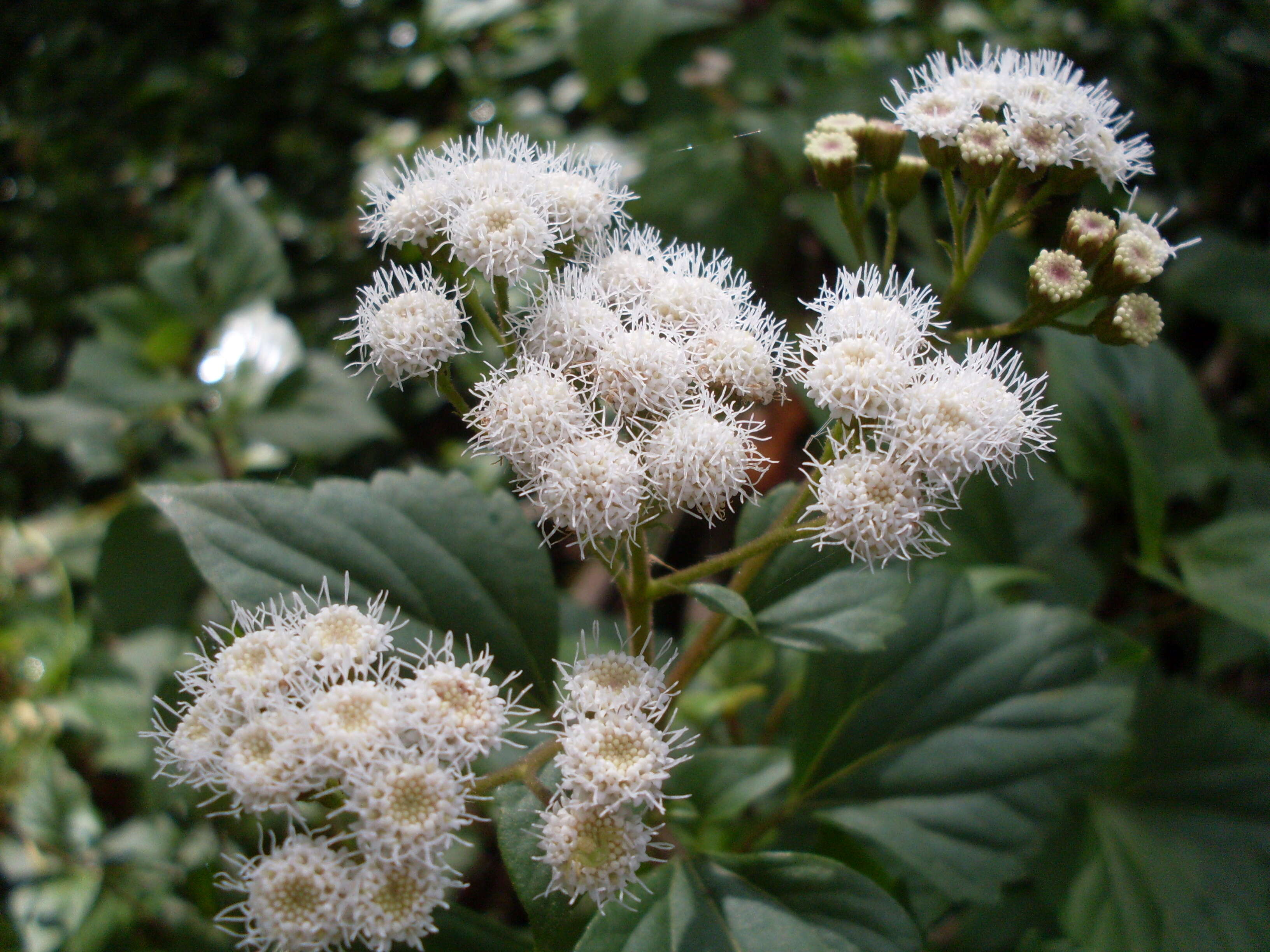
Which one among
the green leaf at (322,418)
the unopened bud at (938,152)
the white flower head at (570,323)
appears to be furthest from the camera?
the green leaf at (322,418)

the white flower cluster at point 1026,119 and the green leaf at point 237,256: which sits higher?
the green leaf at point 237,256

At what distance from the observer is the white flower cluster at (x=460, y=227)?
1033mm

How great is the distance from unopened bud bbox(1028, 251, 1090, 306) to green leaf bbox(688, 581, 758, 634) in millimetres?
543

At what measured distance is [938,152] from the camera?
113cm

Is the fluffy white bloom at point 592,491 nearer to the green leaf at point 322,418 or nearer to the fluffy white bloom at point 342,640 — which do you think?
the fluffy white bloom at point 342,640

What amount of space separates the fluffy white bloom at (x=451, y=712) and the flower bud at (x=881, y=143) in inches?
33.5

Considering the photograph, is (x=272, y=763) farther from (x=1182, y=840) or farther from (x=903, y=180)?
(x=1182, y=840)

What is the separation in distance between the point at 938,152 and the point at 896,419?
1.41 ft

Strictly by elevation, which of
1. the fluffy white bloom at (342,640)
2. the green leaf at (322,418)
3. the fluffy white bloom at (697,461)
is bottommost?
the fluffy white bloom at (342,640)

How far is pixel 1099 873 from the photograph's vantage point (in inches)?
55.5

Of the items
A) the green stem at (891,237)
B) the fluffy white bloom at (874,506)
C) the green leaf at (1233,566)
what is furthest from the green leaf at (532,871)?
the green leaf at (1233,566)

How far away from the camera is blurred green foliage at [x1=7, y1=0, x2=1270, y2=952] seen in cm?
131

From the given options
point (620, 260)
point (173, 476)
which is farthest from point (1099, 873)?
point (173, 476)

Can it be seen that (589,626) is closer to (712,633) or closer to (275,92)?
(712,633)
